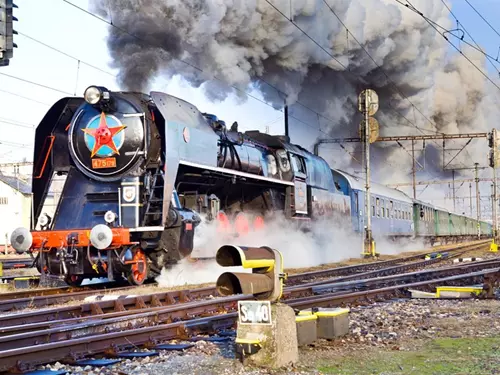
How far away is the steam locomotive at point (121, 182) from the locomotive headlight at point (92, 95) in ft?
0.05

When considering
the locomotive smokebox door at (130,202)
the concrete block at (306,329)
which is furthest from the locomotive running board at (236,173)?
the concrete block at (306,329)

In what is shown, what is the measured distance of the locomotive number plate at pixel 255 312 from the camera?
472 cm

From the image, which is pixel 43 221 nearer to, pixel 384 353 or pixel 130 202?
pixel 130 202

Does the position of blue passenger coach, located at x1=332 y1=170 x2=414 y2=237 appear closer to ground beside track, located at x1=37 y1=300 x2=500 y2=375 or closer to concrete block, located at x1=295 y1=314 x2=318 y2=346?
ground beside track, located at x1=37 y1=300 x2=500 y2=375

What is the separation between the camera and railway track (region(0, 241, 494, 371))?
525 centimetres

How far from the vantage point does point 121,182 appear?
9891 millimetres

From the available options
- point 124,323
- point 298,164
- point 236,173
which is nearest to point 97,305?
point 124,323

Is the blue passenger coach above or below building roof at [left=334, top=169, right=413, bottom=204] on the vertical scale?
below

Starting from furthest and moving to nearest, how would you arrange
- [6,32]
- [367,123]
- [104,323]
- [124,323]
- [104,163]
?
[367,123], [104,163], [6,32], [124,323], [104,323]

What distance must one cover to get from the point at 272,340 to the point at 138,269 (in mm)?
5558

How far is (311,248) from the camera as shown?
53.3ft

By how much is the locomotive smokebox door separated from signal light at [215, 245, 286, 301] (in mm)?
4889

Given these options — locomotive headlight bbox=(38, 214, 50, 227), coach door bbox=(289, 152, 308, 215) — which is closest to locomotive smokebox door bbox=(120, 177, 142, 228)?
locomotive headlight bbox=(38, 214, 50, 227)

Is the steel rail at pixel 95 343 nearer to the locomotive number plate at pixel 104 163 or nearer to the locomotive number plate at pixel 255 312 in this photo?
the locomotive number plate at pixel 255 312
